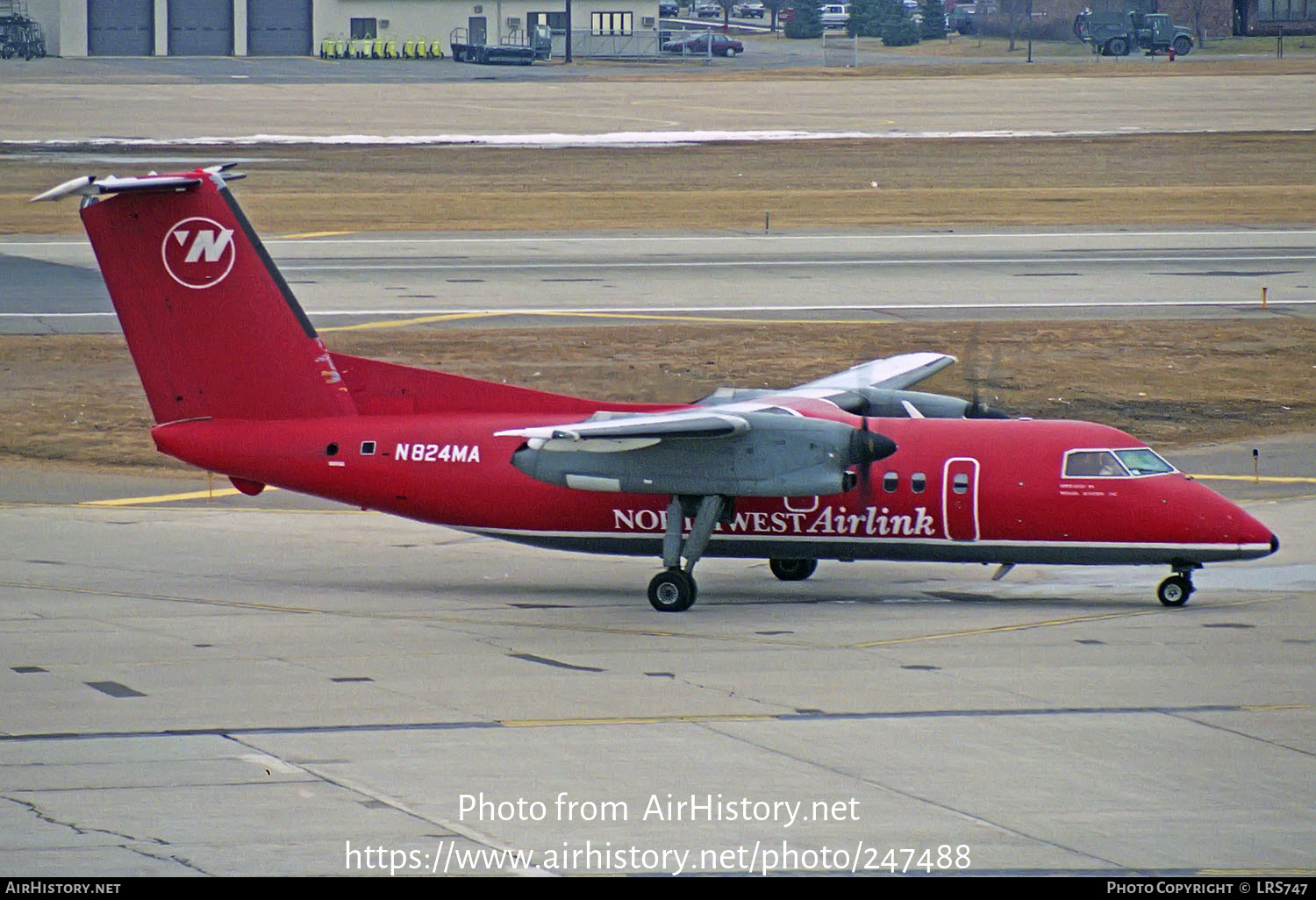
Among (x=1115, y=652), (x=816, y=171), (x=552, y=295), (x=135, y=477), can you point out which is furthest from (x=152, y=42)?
(x=1115, y=652)

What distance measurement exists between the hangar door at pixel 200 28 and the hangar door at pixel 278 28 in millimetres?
2065

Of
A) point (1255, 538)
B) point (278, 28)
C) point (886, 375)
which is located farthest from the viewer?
point (278, 28)

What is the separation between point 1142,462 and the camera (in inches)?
915

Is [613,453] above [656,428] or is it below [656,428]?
below

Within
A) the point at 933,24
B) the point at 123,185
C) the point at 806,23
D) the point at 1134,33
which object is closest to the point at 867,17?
the point at 806,23

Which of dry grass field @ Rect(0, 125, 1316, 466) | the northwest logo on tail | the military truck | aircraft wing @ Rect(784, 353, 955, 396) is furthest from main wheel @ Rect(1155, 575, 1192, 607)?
the military truck

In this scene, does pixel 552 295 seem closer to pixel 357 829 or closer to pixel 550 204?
pixel 550 204

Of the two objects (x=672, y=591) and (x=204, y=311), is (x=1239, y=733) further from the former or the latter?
(x=204, y=311)

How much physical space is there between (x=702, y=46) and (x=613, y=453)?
14934cm

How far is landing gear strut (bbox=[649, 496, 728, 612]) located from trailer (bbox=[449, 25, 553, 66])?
13057 cm

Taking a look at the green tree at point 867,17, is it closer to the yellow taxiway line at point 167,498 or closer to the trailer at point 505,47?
the trailer at point 505,47

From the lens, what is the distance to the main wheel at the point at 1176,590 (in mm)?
23000

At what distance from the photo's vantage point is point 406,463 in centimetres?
2402
